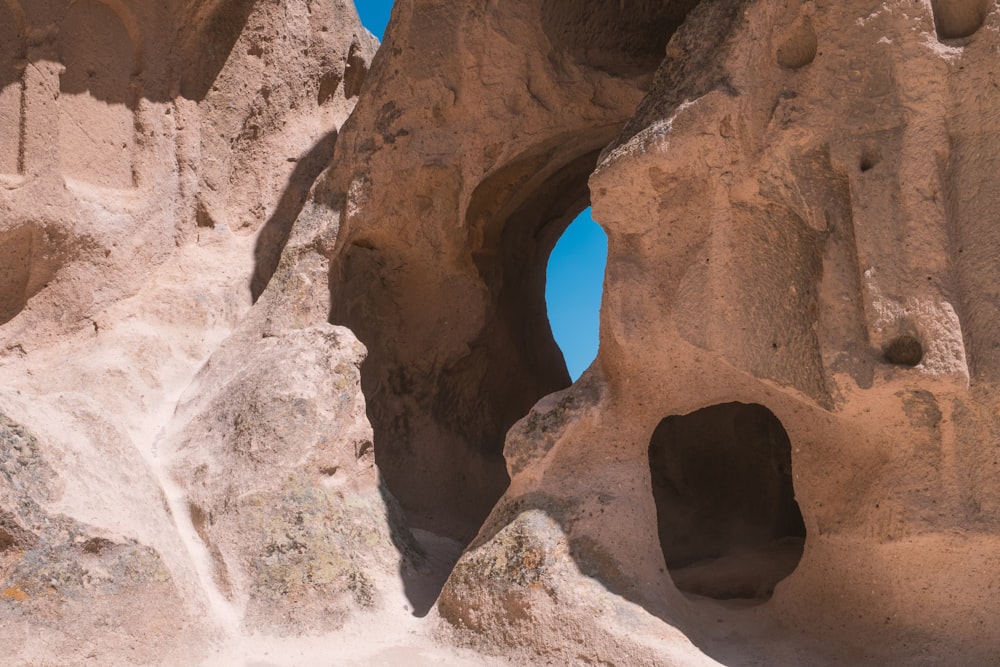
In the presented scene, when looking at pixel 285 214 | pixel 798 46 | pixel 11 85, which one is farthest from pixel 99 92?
pixel 798 46

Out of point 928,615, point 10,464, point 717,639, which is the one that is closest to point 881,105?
point 928,615

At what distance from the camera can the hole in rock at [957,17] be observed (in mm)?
3312

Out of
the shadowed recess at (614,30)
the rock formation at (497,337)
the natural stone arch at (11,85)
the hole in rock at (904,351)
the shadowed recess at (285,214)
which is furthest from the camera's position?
the shadowed recess at (285,214)

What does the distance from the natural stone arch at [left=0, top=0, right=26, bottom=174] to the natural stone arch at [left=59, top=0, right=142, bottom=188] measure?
0.19 metres

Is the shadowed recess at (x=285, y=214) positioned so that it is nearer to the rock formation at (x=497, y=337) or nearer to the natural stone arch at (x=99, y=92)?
the rock formation at (x=497, y=337)

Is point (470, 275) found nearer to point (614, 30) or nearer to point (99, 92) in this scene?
point (614, 30)

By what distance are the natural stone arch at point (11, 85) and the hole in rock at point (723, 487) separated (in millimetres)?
3651

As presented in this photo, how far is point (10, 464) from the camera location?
11.3 feet

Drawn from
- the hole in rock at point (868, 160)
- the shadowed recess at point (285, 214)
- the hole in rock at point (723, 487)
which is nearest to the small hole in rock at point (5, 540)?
the shadowed recess at point (285, 214)

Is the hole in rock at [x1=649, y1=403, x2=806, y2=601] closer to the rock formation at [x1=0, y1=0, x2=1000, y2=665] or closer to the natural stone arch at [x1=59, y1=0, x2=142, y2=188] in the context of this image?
the rock formation at [x1=0, y1=0, x2=1000, y2=665]

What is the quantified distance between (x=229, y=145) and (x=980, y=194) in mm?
4078

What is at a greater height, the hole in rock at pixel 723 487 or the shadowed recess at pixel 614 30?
the shadowed recess at pixel 614 30

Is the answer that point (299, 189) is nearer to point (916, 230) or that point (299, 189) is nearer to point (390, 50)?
point (390, 50)

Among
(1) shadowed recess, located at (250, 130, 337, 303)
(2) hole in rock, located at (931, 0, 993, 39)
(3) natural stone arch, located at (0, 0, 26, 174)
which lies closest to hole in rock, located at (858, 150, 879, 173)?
(2) hole in rock, located at (931, 0, 993, 39)
